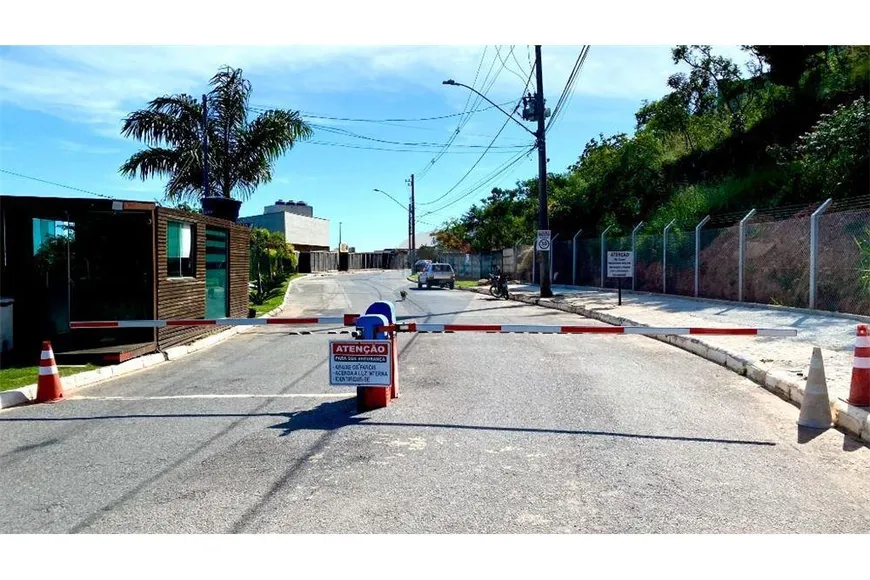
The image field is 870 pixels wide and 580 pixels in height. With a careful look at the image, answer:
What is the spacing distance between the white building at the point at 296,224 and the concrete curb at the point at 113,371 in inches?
1732

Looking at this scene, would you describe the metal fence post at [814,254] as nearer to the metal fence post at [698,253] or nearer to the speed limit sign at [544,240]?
the metal fence post at [698,253]

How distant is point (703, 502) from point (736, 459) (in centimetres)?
115

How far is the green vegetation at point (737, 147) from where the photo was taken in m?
19.9

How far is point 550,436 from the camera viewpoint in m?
6.18

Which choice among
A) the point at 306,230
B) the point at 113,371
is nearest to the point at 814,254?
the point at 113,371

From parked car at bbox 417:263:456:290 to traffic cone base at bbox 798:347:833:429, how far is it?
3157 cm

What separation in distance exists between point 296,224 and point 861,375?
66175mm

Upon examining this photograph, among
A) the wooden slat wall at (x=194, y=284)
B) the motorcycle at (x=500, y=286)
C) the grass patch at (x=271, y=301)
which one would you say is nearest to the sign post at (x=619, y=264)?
the motorcycle at (x=500, y=286)

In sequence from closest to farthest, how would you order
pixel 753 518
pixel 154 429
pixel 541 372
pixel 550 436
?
pixel 753 518 < pixel 550 436 < pixel 154 429 < pixel 541 372

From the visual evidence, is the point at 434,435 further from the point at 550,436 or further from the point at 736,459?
the point at 736,459

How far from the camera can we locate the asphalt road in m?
4.37

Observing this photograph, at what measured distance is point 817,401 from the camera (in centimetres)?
662

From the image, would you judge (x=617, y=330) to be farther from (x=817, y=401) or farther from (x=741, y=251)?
(x=741, y=251)
